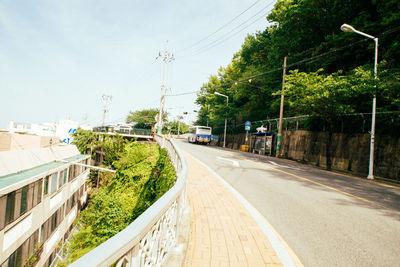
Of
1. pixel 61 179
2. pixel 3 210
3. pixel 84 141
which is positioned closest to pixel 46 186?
pixel 61 179

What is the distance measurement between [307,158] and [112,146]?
21.6 m

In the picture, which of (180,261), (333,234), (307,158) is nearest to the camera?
(180,261)

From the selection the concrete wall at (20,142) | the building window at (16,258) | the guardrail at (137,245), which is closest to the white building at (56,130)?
the concrete wall at (20,142)

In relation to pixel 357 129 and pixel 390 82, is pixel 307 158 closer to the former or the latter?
pixel 357 129

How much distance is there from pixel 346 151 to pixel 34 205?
71.8ft

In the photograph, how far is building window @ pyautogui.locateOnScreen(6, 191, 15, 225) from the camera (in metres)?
10.9

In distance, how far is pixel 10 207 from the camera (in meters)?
11.1

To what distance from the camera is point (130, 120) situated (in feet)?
254

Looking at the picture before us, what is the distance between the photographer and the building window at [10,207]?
10922mm

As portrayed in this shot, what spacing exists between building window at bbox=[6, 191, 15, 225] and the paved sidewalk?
35.9 ft

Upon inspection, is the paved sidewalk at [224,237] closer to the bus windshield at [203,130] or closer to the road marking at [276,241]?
the road marking at [276,241]

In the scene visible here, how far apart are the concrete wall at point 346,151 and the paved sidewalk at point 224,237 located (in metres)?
11.9

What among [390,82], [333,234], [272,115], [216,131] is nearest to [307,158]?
[390,82]

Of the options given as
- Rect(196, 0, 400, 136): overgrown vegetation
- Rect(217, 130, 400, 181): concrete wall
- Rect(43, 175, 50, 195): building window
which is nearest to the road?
Rect(217, 130, 400, 181): concrete wall
